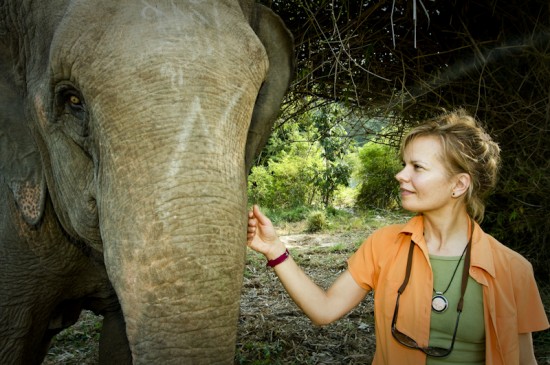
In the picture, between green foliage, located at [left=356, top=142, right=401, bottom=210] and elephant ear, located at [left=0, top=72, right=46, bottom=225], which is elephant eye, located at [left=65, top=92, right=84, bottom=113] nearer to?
elephant ear, located at [left=0, top=72, right=46, bottom=225]

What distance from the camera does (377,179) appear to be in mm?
13141

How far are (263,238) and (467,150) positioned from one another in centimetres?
79

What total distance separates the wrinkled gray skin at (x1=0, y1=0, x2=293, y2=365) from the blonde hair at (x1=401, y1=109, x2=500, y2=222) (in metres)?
0.64

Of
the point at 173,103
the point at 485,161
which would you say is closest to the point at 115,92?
the point at 173,103

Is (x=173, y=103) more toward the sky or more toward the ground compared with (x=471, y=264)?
more toward the sky

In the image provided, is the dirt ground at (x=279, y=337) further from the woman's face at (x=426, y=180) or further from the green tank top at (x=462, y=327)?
the woman's face at (x=426, y=180)

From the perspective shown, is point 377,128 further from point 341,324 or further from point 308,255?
point 308,255

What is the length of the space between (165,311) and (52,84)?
0.86 meters

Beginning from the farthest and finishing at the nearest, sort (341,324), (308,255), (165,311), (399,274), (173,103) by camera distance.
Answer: (308,255) < (341,324) < (399,274) < (173,103) < (165,311)

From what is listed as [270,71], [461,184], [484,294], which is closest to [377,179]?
[270,71]

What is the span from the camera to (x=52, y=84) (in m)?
1.83

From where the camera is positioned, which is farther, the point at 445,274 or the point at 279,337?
the point at 279,337

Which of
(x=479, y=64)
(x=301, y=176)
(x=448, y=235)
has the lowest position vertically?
(x=448, y=235)

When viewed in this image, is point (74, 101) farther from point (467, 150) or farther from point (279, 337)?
point (279, 337)
